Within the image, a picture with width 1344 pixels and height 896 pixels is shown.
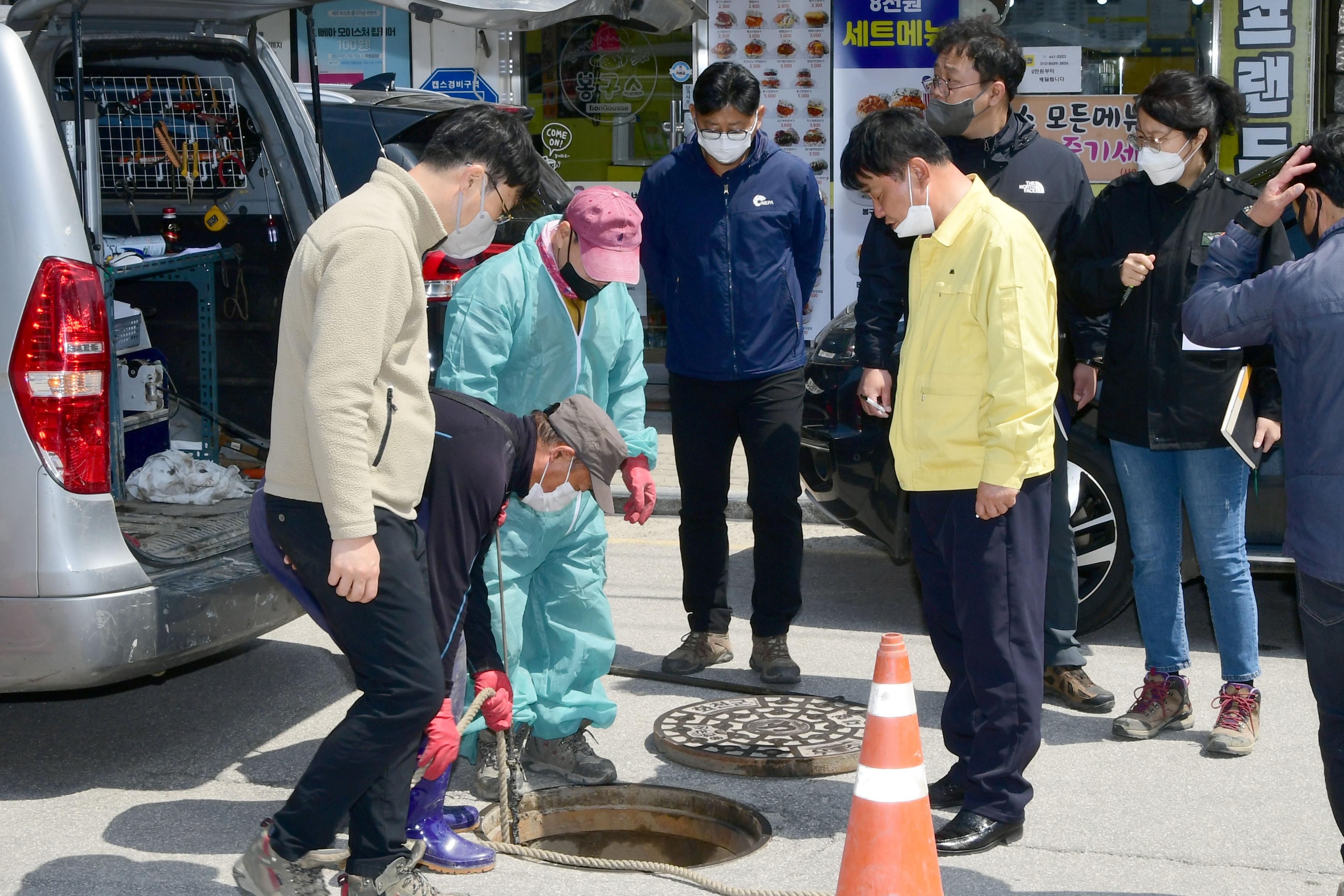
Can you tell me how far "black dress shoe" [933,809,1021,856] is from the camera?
151 inches

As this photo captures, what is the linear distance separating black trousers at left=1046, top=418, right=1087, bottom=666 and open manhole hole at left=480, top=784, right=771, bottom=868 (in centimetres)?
134

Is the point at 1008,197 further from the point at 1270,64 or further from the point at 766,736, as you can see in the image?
the point at 1270,64

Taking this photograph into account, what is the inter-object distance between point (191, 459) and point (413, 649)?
8.29ft

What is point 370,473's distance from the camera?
3105mm

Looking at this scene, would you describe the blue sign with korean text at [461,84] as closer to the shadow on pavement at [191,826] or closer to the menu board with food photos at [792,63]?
the menu board with food photos at [792,63]

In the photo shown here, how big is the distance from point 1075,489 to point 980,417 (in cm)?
170

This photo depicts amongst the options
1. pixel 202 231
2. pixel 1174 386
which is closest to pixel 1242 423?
pixel 1174 386

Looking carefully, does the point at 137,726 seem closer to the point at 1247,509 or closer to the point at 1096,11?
the point at 1247,509

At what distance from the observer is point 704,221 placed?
5.23 metres

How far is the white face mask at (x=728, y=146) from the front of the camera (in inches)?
203

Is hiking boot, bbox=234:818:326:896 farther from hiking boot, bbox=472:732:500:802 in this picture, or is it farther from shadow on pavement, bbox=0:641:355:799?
shadow on pavement, bbox=0:641:355:799

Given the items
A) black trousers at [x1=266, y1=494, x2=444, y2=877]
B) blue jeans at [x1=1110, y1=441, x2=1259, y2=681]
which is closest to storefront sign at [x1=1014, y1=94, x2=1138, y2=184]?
blue jeans at [x1=1110, y1=441, x2=1259, y2=681]

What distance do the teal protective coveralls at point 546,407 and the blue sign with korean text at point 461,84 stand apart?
6922 millimetres

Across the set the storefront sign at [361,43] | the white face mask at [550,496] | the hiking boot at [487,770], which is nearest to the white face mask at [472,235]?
the white face mask at [550,496]
